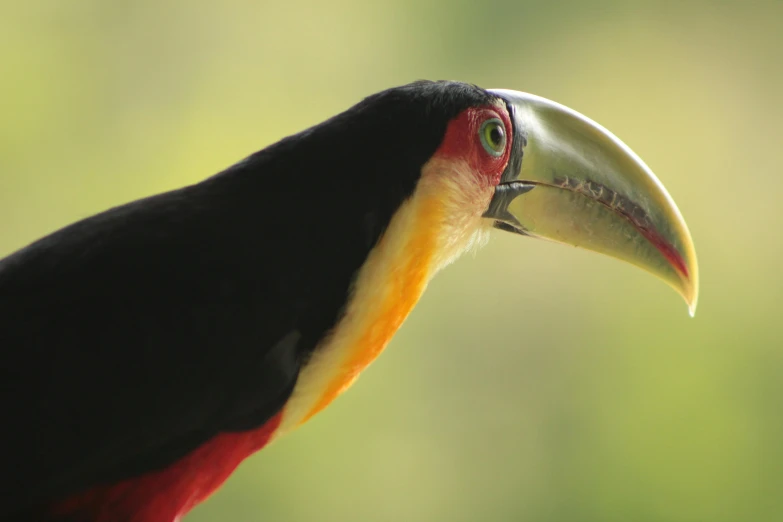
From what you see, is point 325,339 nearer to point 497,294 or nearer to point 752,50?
point 497,294

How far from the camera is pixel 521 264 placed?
1.77 metres

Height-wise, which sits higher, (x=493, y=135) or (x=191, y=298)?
(x=493, y=135)

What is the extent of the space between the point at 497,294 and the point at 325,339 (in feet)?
3.20

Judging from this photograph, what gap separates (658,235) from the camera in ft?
3.18

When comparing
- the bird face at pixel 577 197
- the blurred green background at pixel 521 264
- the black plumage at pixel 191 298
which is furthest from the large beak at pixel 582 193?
the blurred green background at pixel 521 264

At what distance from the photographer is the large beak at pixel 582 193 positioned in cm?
96

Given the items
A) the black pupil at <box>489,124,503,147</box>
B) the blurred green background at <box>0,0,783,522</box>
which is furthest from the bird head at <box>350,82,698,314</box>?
the blurred green background at <box>0,0,783,522</box>

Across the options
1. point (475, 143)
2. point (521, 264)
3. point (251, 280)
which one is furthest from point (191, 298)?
point (521, 264)

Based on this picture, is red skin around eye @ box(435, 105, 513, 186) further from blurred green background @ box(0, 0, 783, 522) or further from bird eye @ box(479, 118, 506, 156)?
blurred green background @ box(0, 0, 783, 522)

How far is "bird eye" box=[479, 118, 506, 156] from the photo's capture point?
91 centimetres

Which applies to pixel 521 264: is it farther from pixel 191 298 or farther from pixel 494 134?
pixel 191 298

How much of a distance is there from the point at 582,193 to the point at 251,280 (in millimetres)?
382

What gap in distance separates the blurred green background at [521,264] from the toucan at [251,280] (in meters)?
Result: 0.81

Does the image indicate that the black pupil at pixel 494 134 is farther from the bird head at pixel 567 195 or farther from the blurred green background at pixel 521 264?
the blurred green background at pixel 521 264
